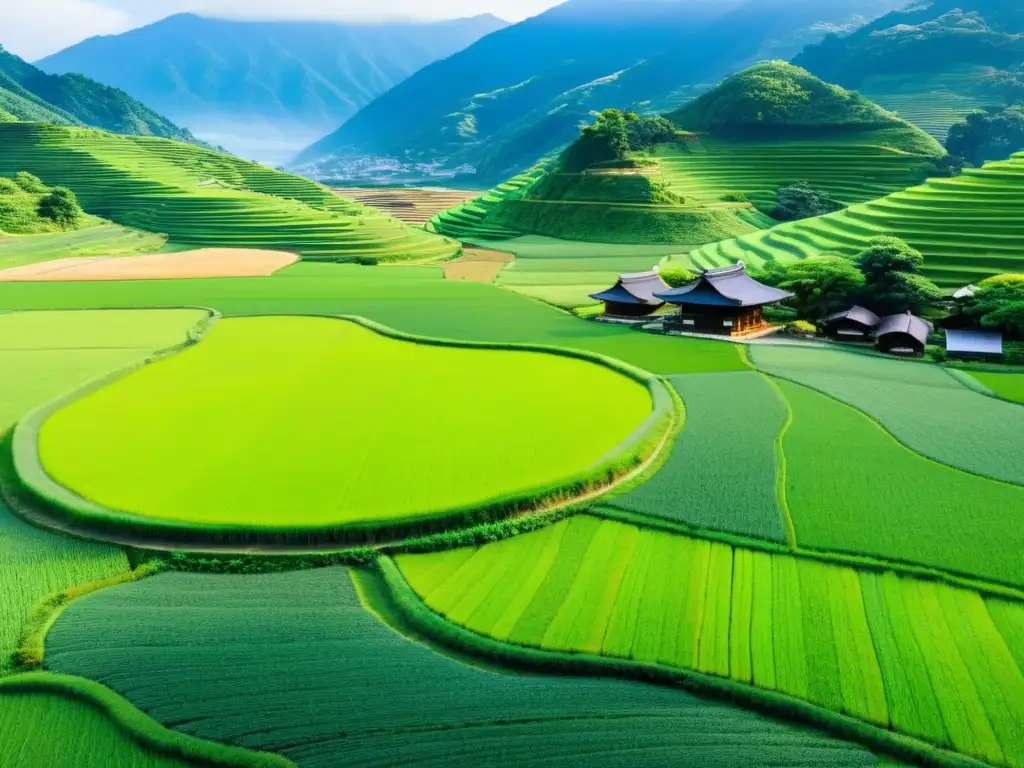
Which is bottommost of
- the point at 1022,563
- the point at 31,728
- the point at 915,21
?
the point at 31,728

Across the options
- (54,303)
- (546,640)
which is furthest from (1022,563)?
(54,303)

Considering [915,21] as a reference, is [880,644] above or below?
below

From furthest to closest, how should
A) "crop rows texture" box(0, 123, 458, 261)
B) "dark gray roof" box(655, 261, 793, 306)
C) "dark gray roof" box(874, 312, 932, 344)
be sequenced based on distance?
"crop rows texture" box(0, 123, 458, 261), "dark gray roof" box(655, 261, 793, 306), "dark gray roof" box(874, 312, 932, 344)

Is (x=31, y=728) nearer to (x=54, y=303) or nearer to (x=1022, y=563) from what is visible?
(x=1022, y=563)

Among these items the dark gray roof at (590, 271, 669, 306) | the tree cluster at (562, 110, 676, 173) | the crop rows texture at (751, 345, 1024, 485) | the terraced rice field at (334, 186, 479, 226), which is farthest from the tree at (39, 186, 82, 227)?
the crop rows texture at (751, 345, 1024, 485)

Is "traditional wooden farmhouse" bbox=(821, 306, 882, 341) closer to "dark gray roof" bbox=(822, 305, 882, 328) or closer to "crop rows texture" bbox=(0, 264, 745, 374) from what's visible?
"dark gray roof" bbox=(822, 305, 882, 328)

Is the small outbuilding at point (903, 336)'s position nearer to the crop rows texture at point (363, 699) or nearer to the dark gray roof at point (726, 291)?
the dark gray roof at point (726, 291)

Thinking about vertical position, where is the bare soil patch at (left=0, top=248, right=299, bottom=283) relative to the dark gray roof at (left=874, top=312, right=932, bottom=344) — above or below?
below
